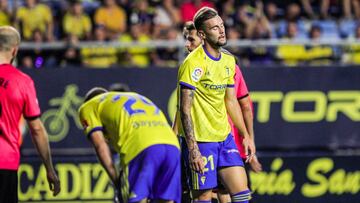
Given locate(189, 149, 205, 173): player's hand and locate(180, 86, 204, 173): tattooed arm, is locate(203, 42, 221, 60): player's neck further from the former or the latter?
locate(189, 149, 205, 173): player's hand

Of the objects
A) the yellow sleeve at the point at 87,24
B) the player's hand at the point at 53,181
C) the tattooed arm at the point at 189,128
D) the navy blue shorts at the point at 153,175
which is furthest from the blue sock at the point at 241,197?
the yellow sleeve at the point at 87,24

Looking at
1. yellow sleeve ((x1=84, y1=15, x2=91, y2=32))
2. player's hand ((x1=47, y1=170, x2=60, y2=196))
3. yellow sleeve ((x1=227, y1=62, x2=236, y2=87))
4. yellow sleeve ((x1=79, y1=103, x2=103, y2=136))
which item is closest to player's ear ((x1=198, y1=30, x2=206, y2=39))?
yellow sleeve ((x1=227, y1=62, x2=236, y2=87))

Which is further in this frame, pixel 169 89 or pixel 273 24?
pixel 273 24

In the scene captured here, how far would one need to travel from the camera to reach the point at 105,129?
25.5 feet

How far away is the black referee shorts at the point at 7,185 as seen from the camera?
26.9 ft

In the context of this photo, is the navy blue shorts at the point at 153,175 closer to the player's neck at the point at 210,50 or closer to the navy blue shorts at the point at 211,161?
the navy blue shorts at the point at 211,161

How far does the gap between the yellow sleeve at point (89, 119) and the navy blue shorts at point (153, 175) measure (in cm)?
42

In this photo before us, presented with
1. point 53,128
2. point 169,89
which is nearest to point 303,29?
point 169,89

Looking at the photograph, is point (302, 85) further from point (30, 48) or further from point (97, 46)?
point (30, 48)

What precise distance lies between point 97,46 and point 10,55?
624 cm

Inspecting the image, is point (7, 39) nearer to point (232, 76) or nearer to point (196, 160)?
point (196, 160)

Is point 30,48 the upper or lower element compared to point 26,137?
upper

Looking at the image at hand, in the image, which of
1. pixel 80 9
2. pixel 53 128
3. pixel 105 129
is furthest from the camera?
pixel 80 9

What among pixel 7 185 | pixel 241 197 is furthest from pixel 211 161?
pixel 7 185
